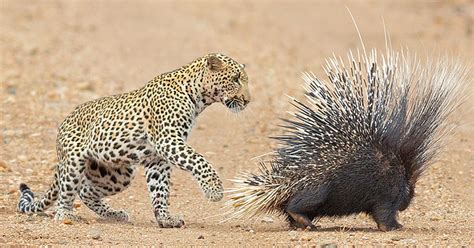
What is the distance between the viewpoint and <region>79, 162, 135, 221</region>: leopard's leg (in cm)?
879

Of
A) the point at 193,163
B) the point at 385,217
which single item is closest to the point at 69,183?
the point at 193,163

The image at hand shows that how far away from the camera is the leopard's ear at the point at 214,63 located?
827cm

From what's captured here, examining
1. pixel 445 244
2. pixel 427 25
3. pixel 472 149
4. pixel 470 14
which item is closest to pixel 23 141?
pixel 472 149

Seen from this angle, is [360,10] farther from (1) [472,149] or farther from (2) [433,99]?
(2) [433,99]

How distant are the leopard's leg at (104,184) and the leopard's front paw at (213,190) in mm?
1002

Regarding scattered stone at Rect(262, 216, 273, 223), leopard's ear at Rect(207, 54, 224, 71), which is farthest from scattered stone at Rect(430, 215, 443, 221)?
leopard's ear at Rect(207, 54, 224, 71)

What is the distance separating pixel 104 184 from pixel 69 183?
1.01 ft

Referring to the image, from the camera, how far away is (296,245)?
7.56m

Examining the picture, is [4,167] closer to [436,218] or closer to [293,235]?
[293,235]

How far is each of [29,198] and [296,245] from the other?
8.32 ft

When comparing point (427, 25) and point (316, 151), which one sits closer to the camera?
point (316, 151)

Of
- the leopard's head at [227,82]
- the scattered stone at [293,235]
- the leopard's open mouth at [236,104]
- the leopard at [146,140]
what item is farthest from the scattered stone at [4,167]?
the scattered stone at [293,235]

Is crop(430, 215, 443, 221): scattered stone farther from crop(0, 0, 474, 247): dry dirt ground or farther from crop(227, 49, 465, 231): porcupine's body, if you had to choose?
crop(227, 49, 465, 231): porcupine's body

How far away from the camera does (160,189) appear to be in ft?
28.2
